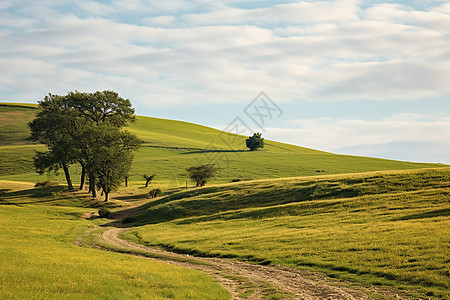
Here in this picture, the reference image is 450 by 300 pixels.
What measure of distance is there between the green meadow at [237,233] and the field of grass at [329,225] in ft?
0.37

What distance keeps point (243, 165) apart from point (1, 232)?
78.6m

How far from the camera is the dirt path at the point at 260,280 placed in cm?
1984

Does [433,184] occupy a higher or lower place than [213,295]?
higher

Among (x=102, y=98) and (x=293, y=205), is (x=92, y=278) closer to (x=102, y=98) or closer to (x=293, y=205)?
(x=293, y=205)

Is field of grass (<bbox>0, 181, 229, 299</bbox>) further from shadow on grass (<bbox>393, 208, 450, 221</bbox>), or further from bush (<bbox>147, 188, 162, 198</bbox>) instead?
bush (<bbox>147, 188, 162, 198</bbox>)

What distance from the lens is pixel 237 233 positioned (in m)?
39.0

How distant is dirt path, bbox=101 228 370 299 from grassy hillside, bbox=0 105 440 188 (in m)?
59.4

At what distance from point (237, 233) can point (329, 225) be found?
349 inches

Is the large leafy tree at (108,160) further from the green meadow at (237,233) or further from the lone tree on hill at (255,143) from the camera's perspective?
the lone tree on hill at (255,143)

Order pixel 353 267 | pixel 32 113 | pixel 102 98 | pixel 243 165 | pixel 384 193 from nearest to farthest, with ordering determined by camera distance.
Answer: pixel 353 267
pixel 384 193
pixel 102 98
pixel 243 165
pixel 32 113

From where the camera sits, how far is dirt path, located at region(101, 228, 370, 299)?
781 inches

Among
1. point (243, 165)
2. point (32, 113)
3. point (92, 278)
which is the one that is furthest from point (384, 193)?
point (32, 113)

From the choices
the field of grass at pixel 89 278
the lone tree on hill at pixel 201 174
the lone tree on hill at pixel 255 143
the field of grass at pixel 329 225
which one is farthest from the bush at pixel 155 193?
the lone tree on hill at pixel 255 143

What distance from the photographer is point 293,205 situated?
48875 mm
